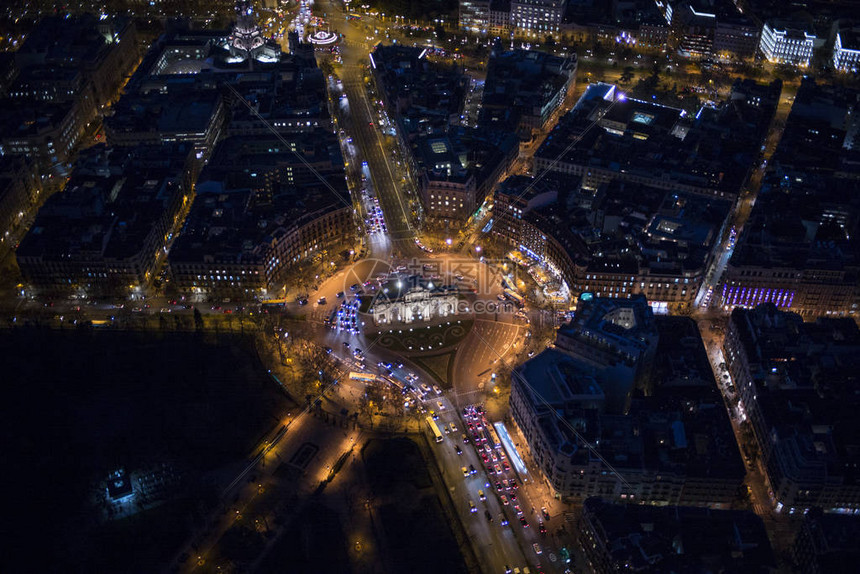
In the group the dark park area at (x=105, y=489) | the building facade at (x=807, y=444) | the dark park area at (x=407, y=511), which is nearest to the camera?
the dark park area at (x=407, y=511)

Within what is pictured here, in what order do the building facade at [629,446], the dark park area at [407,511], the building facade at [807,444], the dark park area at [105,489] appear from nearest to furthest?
the dark park area at [407,511] → the dark park area at [105,489] → the building facade at [807,444] → the building facade at [629,446]

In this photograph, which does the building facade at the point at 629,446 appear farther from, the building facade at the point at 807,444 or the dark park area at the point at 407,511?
the dark park area at the point at 407,511

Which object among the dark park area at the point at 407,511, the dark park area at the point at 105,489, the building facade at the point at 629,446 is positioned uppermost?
the building facade at the point at 629,446

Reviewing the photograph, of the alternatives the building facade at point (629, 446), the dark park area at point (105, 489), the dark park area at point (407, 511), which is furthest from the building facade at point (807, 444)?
the dark park area at point (105, 489)

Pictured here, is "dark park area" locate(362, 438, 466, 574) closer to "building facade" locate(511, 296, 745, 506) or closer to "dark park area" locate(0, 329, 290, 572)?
"building facade" locate(511, 296, 745, 506)

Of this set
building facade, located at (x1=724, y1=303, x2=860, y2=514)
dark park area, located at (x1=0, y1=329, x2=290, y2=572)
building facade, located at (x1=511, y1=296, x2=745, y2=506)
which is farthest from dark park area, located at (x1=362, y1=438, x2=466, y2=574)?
building facade, located at (x1=724, y1=303, x2=860, y2=514)

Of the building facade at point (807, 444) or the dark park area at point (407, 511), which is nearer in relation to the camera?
the dark park area at point (407, 511)

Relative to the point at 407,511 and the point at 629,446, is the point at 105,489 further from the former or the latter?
the point at 629,446

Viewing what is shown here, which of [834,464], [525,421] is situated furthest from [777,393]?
[525,421]

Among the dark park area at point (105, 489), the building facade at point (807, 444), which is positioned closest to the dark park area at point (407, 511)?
the dark park area at point (105, 489)

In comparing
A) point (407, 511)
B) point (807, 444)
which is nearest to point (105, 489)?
point (407, 511)

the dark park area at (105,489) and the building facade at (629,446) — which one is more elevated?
the building facade at (629,446)
